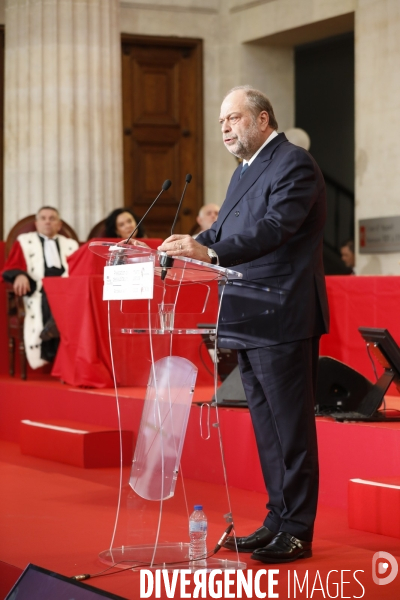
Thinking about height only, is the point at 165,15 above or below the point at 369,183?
above

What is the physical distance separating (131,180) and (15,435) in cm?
449

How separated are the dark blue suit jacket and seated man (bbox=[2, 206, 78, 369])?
3.78m

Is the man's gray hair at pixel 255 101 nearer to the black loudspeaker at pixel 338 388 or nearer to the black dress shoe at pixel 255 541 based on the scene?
the black dress shoe at pixel 255 541

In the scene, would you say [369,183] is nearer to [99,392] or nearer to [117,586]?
[99,392]

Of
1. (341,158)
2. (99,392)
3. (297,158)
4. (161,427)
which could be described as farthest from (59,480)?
(341,158)

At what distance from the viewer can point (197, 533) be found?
2875mm

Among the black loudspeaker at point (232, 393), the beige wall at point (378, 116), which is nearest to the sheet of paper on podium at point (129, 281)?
the black loudspeaker at point (232, 393)

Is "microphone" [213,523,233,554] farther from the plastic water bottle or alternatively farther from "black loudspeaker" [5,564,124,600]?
"black loudspeaker" [5,564,124,600]

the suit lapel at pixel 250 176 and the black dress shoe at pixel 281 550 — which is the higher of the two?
the suit lapel at pixel 250 176

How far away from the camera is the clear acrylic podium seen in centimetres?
284

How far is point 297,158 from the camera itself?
9.82 ft

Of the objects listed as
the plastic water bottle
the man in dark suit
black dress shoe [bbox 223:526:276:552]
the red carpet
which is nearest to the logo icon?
the red carpet

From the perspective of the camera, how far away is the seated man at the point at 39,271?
6.85 meters

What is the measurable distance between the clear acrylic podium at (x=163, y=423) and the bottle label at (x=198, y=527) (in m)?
0.01
